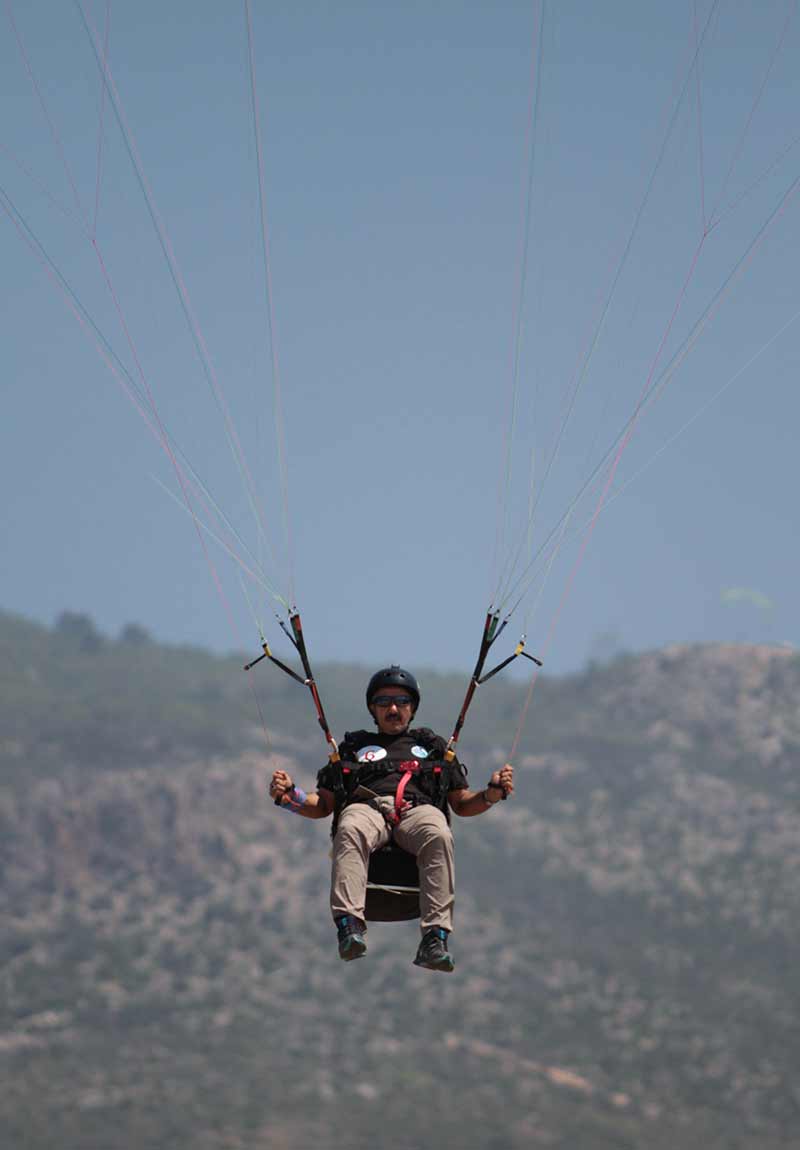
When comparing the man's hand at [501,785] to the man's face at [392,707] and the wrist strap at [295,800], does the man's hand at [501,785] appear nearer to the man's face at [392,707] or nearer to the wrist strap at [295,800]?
the man's face at [392,707]

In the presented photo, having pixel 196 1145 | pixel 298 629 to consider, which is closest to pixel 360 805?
pixel 298 629

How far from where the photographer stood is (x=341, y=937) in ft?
63.7

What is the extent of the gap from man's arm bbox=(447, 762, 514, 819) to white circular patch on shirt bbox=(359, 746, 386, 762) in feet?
3.21

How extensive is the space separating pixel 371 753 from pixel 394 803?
807 millimetres

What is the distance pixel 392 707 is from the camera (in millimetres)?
21328

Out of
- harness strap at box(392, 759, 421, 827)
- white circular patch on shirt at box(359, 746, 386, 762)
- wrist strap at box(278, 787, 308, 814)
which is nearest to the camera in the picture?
wrist strap at box(278, 787, 308, 814)

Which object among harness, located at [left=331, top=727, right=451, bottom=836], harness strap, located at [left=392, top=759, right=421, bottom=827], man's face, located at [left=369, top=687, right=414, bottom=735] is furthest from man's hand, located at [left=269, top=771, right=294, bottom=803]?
man's face, located at [left=369, top=687, right=414, bottom=735]

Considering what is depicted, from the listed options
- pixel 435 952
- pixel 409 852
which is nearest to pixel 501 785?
pixel 409 852

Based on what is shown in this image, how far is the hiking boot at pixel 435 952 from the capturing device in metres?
19.3

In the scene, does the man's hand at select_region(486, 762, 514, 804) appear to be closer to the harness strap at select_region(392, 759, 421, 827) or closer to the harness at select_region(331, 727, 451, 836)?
the harness at select_region(331, 727, 451, 836)

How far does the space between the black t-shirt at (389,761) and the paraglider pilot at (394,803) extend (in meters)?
0.01

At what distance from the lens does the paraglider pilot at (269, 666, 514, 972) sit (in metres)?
19.9

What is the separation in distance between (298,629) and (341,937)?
3.80 metres

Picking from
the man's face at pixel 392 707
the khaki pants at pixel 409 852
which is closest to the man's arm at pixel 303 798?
the khaki pants at pixel 409 852
